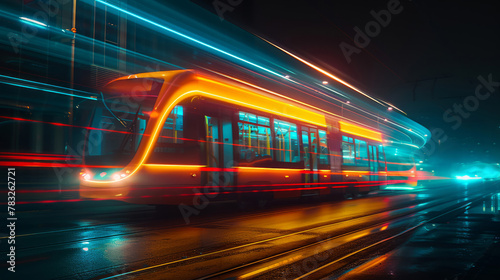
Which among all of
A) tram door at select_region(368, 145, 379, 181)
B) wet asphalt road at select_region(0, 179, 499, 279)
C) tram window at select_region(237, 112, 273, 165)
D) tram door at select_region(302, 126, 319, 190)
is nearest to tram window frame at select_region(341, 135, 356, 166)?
tram door at select_region(368, 145, 379, 181)

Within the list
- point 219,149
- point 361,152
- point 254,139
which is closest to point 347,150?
point 361,152

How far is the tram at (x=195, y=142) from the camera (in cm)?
1049

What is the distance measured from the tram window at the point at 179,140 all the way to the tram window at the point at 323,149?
7449 millimetres

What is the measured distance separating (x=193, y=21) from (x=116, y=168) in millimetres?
16590

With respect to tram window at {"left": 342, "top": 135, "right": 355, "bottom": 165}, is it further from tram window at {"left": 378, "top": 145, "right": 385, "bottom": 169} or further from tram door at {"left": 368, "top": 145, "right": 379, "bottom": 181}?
tram window at {"left": 378, "top": 145, "right": 385, "bottom": 169}

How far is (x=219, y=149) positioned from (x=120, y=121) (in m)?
3.00

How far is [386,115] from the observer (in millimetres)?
38688

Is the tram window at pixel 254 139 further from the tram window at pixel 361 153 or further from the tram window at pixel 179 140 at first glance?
the tram window at pixel 361 153

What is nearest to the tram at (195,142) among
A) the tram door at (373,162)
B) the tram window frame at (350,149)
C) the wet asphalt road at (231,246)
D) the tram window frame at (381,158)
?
the wet asphalt road at (231,246)

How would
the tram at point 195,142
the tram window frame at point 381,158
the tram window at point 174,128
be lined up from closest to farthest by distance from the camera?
1. the tram at point 195,142
2. the tram window at point 174,128
3. the tram window frame at point 381,158

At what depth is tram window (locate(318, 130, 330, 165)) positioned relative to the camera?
1802 cm

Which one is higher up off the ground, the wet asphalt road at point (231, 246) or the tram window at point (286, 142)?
the tram window at point (286, 142)

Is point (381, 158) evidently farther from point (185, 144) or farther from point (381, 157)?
point (185, 144)

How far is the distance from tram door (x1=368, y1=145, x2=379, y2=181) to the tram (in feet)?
22.2
